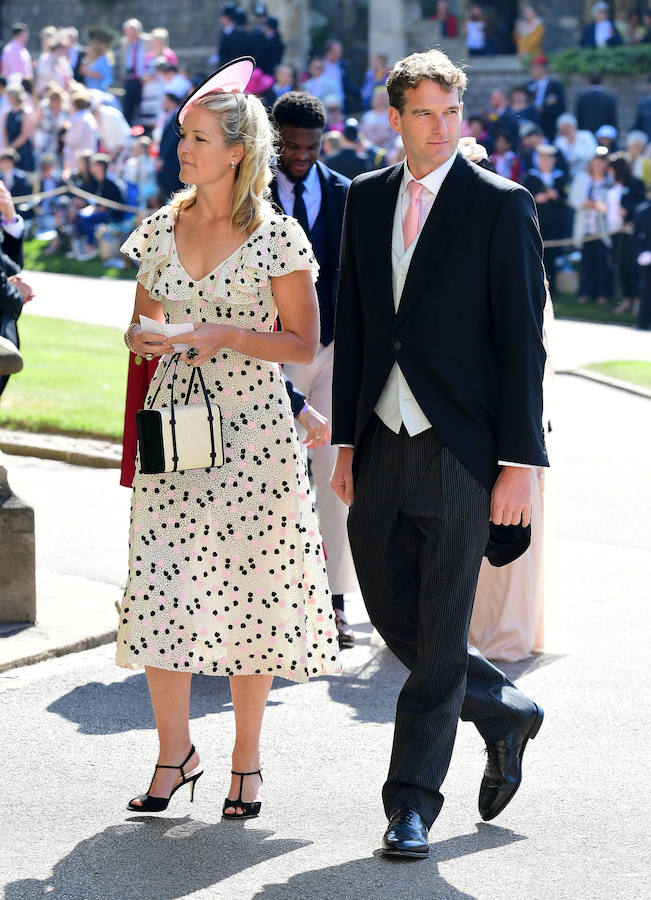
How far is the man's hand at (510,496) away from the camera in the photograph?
402 cm

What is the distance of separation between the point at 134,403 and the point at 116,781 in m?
1.14

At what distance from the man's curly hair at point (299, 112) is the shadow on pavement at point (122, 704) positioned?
225 centimetres

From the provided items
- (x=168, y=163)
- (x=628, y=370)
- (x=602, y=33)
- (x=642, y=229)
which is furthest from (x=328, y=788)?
(x=602, y=33)

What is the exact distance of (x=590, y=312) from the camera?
61.5 feet

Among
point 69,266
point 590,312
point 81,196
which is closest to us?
point 590,312

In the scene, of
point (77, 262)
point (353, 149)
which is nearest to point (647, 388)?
point (353, 149)

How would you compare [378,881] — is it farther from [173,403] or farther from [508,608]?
[508,608]

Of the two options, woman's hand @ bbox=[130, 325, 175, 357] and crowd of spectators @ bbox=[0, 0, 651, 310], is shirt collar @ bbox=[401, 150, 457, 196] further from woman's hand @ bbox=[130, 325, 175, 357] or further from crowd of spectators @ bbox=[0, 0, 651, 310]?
crowd of spectators @ bbox=[0, 0, 651, 310]

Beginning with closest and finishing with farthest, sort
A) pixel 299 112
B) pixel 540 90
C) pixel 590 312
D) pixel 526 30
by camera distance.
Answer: pixel 299 112 → pixel 590 312 → pixel 540 90 → pixel 526 30

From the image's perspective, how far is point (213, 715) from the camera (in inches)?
212

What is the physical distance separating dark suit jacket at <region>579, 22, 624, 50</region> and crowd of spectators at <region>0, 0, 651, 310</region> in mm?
38

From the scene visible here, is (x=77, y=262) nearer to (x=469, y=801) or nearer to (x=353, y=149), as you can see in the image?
(x=353, y=149)

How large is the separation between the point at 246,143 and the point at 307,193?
2034 mm

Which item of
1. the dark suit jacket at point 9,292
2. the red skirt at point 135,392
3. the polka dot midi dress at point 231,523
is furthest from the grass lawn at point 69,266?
the polka dot midi dress at point 231,523
